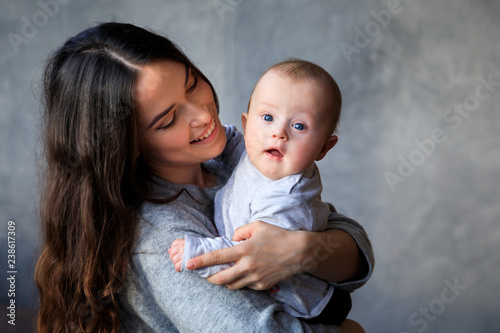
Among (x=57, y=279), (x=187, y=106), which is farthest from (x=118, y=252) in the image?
(x=187, y=106)

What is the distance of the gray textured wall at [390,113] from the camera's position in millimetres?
3348

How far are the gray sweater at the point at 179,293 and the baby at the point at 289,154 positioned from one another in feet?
0.31

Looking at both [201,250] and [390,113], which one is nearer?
[201,250]

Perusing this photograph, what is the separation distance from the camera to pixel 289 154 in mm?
1556

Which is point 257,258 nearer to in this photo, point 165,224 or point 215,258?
point 215,258

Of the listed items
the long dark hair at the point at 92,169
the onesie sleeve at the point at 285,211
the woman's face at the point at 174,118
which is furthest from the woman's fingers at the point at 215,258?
the woman's face at the point at 174,118

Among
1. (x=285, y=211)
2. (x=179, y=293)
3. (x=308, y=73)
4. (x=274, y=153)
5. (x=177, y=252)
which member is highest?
(x=308, y=73)

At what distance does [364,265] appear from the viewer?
6.02 ft

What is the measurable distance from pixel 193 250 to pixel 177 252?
0.05m

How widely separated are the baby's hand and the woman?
0.19 ft

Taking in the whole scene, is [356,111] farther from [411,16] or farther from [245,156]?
[245,156]

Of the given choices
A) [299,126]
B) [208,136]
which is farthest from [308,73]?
[208,136]

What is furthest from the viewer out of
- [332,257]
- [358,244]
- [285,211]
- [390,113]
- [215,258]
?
[390,113]

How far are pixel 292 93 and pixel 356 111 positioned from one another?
204cm
